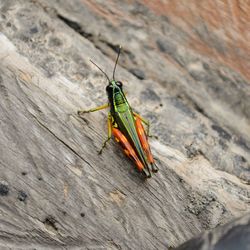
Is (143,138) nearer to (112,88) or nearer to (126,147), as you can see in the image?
(126,147)

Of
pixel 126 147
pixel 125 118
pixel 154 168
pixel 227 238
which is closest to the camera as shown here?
pixel 227 238

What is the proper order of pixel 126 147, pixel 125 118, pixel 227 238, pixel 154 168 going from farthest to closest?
pixel 125 118 → pixel 126 147 → pixel 154 168 → pixel 227 238

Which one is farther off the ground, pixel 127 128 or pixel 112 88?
pixel 112 88

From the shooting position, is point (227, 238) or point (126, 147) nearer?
point (227, 238)

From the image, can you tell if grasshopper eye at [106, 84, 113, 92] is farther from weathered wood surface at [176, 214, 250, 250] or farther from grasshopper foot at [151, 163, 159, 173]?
weathered wood surface at [176, 214, 250, 250]

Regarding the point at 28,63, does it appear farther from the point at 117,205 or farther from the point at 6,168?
the point at 117,205

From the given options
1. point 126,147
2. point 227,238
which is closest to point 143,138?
point 126,147
